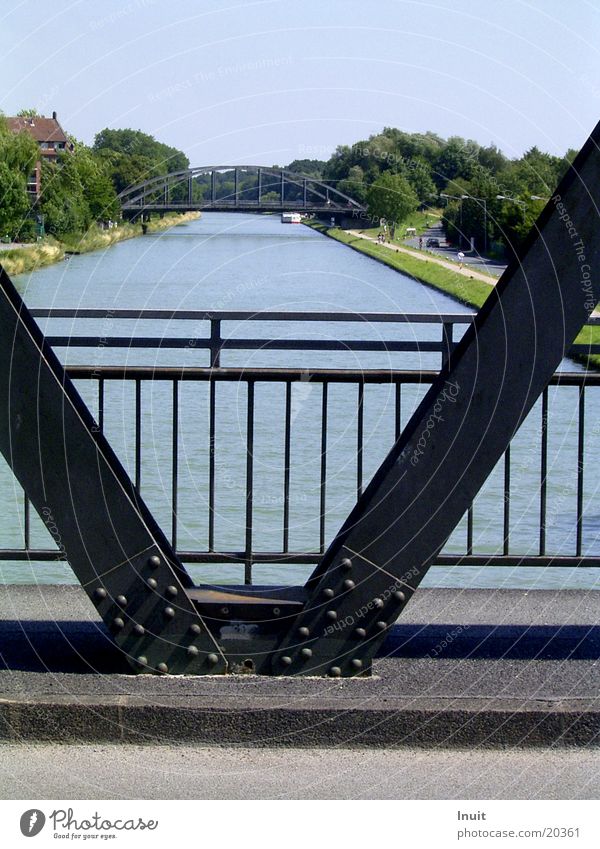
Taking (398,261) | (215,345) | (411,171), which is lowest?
(215,345)

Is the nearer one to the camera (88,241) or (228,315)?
(228,315)

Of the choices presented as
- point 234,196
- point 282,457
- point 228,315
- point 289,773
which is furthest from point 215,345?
point 234,196

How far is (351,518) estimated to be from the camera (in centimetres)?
434

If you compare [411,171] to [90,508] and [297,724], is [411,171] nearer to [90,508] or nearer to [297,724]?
[90,508]

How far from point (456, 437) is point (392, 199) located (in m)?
3.72

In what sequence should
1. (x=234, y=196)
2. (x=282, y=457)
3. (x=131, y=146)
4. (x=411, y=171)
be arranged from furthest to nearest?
(x=234, y=196)
(x=282, y=457)
(x=131, y=146)
(x=411, y=171)

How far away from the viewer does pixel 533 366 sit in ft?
13.3

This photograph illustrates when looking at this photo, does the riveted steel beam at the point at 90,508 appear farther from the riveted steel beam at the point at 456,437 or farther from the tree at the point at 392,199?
the tree at the point at 392,199

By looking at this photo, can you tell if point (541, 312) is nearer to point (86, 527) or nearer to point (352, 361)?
point (86, 527)

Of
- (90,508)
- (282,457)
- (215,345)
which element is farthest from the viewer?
(282,457)

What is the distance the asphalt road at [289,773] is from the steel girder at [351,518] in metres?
0.38

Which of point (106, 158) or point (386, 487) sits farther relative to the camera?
point (106, 158)
